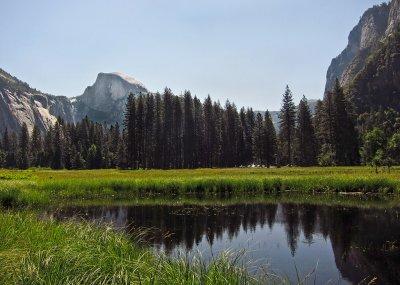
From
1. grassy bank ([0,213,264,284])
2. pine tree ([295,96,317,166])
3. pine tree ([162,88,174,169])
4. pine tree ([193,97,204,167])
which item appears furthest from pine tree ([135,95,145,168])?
grassy bank ([0,213,264,284])

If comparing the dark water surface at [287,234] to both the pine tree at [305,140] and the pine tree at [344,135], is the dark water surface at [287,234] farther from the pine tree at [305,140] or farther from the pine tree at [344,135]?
the pine tree at [305,140]

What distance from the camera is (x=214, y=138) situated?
370 feet

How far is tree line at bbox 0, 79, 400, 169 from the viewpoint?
93.7 meters

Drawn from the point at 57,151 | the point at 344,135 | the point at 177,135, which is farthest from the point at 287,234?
the point at 57,151

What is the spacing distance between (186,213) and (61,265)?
23.5 m

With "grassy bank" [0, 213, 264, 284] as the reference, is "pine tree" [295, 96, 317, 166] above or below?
above

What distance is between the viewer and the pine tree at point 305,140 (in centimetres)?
10019

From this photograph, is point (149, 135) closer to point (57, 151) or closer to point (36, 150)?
point (57, 151)

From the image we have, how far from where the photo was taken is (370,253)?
19375 mm

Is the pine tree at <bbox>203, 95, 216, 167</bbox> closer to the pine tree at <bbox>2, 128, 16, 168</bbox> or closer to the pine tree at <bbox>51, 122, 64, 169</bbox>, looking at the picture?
the pine tree at <bbox>51, 122, 64, 169</bbox>

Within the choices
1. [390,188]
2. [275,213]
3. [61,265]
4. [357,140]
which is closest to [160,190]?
[275,213]

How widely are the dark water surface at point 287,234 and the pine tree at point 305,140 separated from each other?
6625cm

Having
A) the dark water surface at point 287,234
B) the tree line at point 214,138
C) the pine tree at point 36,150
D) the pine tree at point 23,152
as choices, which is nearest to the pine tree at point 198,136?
the tree line at point 214,138

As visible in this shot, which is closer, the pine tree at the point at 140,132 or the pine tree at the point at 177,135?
the pine tree at the point at 140,132
